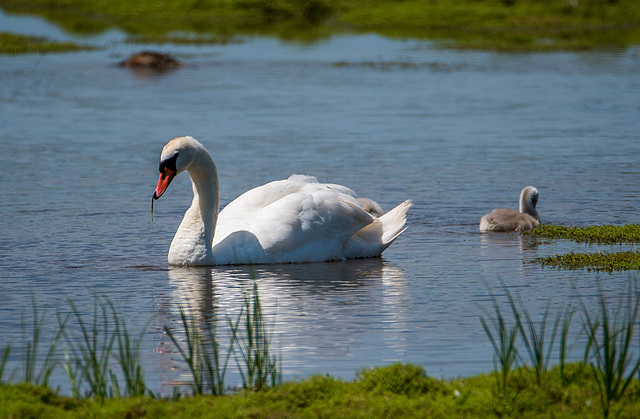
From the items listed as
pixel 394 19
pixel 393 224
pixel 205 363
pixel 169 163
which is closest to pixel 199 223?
pixel 169 163

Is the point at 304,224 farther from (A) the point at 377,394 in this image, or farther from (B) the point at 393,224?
(A) the point at 377,394

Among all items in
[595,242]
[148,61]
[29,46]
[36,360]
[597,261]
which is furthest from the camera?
[29,46]

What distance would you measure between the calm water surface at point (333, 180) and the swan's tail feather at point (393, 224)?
0.95ft

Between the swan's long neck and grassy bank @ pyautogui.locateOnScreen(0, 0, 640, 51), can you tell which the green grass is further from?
grassy bank @ pyautogui.locateOnScreen(0, 0, 640, 51)

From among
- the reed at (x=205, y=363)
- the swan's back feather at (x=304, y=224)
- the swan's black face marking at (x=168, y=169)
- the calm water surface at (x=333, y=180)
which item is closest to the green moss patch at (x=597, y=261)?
the calm water surface at (x=333, y=180)

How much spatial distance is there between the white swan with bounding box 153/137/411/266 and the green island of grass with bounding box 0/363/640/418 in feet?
14.3

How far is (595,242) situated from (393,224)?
88.4 inches

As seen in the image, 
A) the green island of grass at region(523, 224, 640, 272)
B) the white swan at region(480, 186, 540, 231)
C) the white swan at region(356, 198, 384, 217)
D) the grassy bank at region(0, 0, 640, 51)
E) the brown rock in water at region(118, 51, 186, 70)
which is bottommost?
the green island of grass at region(523, 224, 640, 272)

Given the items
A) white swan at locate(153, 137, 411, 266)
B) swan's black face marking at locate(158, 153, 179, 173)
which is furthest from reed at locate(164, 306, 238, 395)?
swan's black face marking at locate(158, 153, 179, 173)

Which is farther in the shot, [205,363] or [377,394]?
[205,363]

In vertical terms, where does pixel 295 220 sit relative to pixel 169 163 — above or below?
below

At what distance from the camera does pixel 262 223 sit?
10695 millimetres

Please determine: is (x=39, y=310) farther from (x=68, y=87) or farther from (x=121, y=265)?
(x=68, y=87)

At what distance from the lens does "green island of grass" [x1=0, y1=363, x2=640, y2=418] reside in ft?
19.0
